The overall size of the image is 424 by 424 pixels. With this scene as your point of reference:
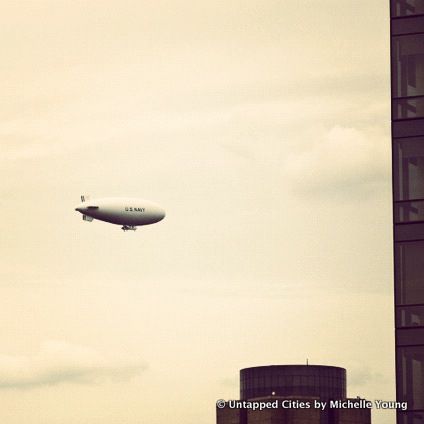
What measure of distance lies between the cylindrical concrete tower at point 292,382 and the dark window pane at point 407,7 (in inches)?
5672

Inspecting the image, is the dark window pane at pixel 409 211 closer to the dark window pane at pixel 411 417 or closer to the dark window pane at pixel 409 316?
the dark window pane at pixel 409 316

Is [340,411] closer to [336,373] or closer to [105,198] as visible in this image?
[336,373]

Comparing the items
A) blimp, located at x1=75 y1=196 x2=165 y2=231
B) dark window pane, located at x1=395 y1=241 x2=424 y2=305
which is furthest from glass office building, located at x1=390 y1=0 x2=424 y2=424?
blimp, located at x1=75 y1=196 x2=165 y2=231

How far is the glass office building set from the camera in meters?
44.8

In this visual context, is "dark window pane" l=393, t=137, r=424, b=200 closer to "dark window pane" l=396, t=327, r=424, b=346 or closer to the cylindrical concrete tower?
"dark window pane" l=396, t=327, r=424, b=346

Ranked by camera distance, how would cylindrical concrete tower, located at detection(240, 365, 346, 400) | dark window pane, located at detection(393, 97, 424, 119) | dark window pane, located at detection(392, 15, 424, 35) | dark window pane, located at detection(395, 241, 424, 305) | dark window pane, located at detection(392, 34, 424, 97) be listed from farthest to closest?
cylindrical concrete tower, located at detection(240, 365, 346, 400) < dark window pane, located at detection(392, 15, 424, 35) < dark window pane, located at detection(392, 34, 424, 97) < dark window pane, located at detection(393, 97, 424, 119) < dark window pane, located at detection(395, 241, 424, 305)

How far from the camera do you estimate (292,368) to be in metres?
192

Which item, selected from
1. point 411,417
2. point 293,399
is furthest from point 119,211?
point 411,417

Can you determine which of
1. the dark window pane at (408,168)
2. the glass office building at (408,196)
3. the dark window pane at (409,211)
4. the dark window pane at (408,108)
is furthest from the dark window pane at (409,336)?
the dark window pane at (408,108)

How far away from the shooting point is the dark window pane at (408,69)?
1841 inches

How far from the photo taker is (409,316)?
45.1m

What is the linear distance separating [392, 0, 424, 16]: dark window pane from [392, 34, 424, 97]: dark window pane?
0.97m

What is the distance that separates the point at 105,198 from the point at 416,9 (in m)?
127

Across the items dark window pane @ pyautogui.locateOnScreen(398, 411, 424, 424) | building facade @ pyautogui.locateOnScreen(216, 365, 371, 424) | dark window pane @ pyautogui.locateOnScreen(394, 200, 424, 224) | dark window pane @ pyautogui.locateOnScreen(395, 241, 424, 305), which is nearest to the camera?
dark window pane @ pyautogui.locateOnScreen(398, 411, 424, 424)
